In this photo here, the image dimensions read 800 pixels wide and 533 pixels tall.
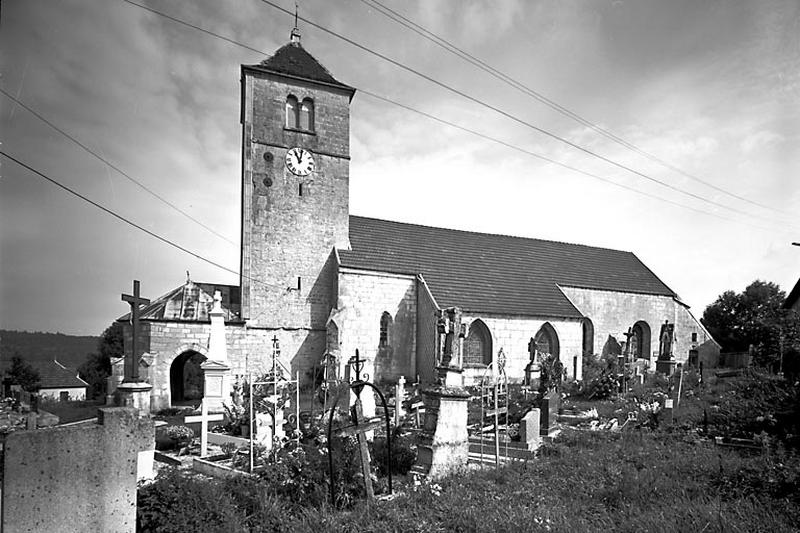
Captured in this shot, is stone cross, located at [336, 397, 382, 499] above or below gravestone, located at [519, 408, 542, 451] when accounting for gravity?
above

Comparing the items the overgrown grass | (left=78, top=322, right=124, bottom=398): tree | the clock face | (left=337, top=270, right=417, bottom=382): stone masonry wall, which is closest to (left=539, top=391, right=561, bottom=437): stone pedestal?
the overgrown grass

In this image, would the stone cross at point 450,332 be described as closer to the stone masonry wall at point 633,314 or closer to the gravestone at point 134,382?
the gravestone at point 134,382

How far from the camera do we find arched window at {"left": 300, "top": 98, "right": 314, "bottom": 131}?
75.6 feet

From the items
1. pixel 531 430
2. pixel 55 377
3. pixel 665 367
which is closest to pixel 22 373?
pixel 55 377

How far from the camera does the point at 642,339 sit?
29547 mm

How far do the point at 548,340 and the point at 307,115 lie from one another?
54.3ft

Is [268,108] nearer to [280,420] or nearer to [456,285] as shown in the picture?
[456,285]

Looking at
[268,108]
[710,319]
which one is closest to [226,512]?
[268,108]

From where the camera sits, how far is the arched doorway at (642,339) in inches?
1148

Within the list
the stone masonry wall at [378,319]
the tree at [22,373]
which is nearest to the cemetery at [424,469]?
the stone masonry wall at [378,319]

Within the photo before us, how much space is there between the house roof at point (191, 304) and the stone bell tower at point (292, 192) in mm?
977

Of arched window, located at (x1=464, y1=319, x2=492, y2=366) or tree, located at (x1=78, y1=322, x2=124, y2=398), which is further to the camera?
tree, located at (x1=78, y1=322, x2=124, y2=398)

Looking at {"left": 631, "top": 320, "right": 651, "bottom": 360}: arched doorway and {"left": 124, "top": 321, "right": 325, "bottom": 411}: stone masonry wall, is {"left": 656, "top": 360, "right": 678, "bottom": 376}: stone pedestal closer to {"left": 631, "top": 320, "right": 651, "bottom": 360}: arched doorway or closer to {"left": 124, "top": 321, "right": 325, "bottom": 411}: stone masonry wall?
{"left": 631, "top": 320, "right": 651, "bottom": 360}: arched doorway

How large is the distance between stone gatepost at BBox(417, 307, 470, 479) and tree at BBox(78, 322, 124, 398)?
30.6m
